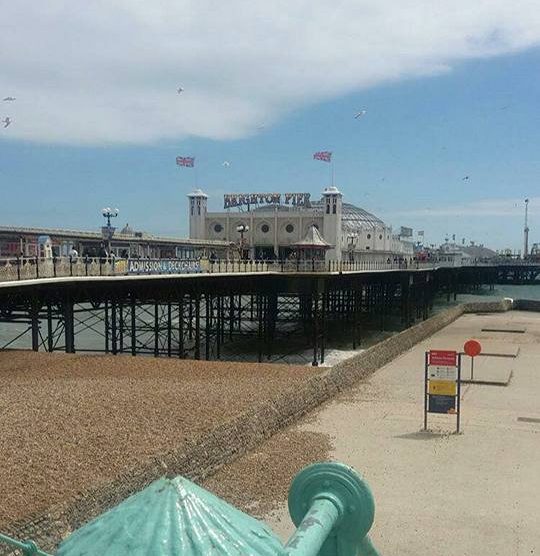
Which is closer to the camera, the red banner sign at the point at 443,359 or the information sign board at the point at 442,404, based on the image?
the red banner sign at the point at 443,359

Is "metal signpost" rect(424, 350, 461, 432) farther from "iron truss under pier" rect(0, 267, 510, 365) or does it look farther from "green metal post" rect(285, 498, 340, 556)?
"green metal post" rect(285, 498, 340, 556)

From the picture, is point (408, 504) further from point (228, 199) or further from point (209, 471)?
point (228, 199)

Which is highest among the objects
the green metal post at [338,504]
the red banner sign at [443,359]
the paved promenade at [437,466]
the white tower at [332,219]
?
the white tower at [332,219]

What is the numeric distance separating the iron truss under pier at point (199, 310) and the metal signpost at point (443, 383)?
13789 millimetres

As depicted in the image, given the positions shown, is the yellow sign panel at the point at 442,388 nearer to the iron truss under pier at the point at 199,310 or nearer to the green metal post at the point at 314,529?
the iron truss under pier at the point at 199,310

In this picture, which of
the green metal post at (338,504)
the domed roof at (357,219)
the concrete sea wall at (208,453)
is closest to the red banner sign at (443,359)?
the concrete sea wall at (208,453)

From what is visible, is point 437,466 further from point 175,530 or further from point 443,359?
point 175,530

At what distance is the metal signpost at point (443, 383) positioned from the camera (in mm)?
18750

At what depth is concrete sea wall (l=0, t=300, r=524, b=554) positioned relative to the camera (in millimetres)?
9414

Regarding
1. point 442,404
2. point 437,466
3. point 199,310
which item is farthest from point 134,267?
point 437,466

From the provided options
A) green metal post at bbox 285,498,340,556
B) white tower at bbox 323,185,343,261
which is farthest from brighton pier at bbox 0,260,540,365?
green metal post at bbox 285,498,340,556

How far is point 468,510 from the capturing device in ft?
43.1

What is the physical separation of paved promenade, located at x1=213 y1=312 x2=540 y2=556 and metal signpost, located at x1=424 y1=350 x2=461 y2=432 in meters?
0.75

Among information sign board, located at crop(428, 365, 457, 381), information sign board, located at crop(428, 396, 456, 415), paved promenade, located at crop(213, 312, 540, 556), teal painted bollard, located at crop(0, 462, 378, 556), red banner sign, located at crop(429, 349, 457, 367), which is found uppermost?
teal painted bollard, located at crop(0, 462, 378, 556)
